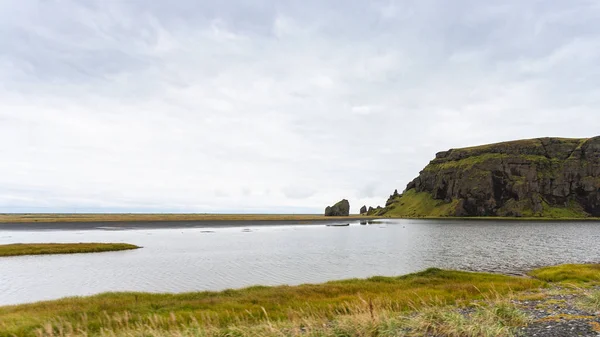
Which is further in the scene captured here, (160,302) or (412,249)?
(412,249)

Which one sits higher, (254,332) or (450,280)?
(254,332)

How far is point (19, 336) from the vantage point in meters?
19.2

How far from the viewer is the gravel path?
1652 centimetres

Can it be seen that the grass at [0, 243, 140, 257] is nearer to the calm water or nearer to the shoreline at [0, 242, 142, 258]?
the shoreline at [0, 242, 142, 258]

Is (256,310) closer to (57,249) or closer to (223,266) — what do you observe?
(223,266)

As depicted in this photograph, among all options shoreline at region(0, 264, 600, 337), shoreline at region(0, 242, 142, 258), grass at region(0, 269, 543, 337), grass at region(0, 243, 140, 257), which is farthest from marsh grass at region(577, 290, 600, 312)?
grass at region(0, 243, 140, 257)

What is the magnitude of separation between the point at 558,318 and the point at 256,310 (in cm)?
1854

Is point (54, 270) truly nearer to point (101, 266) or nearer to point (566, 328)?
point (101, 266)

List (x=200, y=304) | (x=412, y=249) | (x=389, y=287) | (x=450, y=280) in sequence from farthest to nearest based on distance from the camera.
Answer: (x=412, y=249), (x=450, y=280), (x=389, y=287), (x=200, y=304)

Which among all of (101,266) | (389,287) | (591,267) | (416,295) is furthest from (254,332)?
(591,267)

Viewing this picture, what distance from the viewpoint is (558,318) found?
64.2 ft

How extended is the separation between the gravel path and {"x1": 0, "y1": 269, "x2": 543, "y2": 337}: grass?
437 cm

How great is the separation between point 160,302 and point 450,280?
99.9 ft

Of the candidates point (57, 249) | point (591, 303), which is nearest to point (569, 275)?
point (591, 303)
